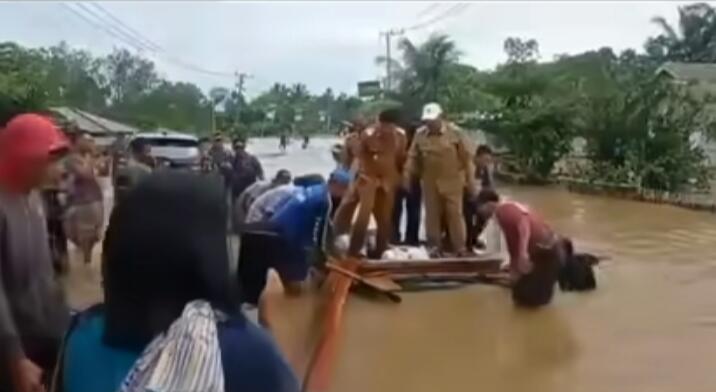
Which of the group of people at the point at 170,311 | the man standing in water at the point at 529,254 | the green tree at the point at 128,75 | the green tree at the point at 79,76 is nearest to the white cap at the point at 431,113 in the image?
the man standing in water at the point at 529,254

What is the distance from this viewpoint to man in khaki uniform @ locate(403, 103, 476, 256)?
36.6 feet

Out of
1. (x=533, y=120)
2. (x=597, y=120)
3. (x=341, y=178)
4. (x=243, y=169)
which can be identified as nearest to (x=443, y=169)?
(x=341, y=178)

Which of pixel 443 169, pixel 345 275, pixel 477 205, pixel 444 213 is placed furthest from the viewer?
pixel 477 205

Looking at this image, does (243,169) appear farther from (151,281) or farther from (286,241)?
(151,281)

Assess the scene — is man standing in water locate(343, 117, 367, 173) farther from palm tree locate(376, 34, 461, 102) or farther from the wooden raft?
palm tree locate(376, 34, 461, 102)

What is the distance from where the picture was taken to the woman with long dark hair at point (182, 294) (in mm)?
2105

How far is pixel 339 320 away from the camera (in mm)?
8594

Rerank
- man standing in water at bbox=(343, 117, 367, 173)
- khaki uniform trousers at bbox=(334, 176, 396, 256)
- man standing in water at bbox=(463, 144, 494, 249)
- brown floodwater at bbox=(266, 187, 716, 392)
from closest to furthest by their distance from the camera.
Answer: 1. brown floodwater at bbox=(266, 187, 716, 392)
2. khaki uniform trousers at bbox=(334, 176, 396, 256)
3. man standing in water at bbox=(343, 117, 367, 173)
4. man standing in water at bbox=(463, 144, 494, 249)

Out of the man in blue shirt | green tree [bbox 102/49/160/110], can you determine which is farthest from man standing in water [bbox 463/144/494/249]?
green tree [bbox 102/49/160/110]

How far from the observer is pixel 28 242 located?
11.7 ft

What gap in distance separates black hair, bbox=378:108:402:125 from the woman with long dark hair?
860 centimetres

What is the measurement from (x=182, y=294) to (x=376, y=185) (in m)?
8.50

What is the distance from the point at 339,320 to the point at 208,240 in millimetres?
6517

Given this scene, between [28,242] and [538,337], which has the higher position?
[28,242]
